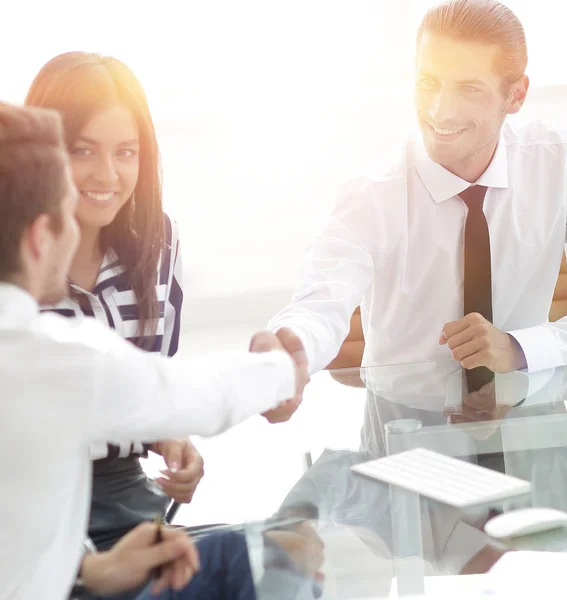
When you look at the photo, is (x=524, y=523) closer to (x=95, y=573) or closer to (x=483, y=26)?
(x=95, y=573)

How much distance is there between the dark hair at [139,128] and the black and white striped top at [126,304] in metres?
0.02

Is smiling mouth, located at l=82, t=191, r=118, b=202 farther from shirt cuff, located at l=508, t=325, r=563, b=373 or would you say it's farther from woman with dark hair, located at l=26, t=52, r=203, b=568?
shirt cuff, located at l=508, t=325, r=563, b=373

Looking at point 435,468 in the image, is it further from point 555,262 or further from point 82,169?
point 555,262

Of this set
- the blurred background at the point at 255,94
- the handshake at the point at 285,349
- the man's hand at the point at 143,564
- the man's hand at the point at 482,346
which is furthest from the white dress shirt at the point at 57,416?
the blurred background at the point at 255,94

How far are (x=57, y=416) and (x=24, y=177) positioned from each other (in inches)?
9.9

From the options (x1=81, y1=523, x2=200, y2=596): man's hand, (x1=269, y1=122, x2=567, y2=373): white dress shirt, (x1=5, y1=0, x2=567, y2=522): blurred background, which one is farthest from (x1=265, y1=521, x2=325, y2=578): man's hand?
(x1=5, y1=0, x2=567, y2=522): blurred background

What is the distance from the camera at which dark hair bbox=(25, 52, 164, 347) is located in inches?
58.2

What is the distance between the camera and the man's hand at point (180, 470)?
4.35 ft

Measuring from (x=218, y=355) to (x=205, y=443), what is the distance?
0.53m

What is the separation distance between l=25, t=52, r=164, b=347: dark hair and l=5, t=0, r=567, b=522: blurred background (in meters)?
2.46

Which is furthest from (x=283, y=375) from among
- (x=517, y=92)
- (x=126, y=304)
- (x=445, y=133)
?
(x=517, y=92)

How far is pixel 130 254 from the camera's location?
1588 mm

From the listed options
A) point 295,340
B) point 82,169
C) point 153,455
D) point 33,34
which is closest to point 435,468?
point 295,340

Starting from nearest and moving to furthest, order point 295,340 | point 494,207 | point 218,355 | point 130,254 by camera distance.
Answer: point 218,355, point 295,340, point 130,254, point 494,207
